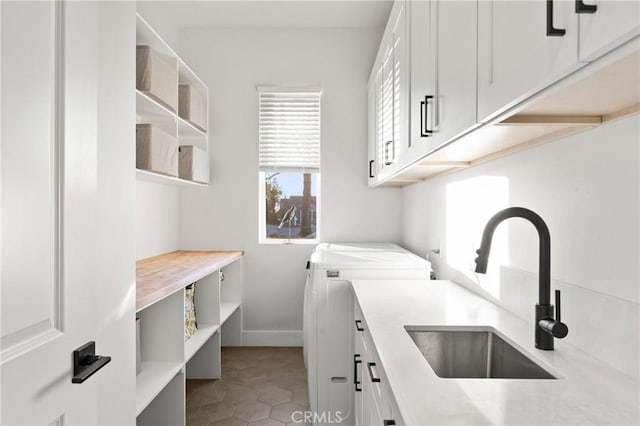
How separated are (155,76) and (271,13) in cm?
145

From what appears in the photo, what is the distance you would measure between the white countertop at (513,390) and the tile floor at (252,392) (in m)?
1.39

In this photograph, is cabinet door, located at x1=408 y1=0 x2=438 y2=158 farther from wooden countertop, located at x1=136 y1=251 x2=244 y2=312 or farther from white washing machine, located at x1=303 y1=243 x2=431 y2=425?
wooden countertop, located at x1=136 y1=251 x2=244 y2=312

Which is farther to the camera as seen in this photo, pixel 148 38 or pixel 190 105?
pixel 190 105

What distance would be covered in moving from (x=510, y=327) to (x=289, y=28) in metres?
3.06

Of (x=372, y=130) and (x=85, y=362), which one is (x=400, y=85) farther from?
(x=85, y=362)

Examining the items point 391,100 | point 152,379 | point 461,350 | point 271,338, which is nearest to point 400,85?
point 391,100

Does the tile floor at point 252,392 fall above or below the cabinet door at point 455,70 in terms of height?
below

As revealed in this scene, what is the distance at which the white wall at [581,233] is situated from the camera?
2.95ft

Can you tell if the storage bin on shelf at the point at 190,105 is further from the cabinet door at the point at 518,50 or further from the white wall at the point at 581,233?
the cabinet door at the point at 518,50

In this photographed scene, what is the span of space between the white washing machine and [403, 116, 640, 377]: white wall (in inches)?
21.8

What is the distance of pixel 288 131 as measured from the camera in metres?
3.46

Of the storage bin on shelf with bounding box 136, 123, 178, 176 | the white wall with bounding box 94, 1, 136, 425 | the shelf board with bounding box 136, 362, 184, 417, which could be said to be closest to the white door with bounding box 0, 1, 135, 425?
the white wall with bounding box 94, 1, 136, 425

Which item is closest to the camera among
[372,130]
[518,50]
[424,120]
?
[518,50]

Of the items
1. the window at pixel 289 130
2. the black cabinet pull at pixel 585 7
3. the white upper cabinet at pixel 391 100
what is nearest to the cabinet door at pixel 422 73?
the white upper cabinet at pixel 391 100
